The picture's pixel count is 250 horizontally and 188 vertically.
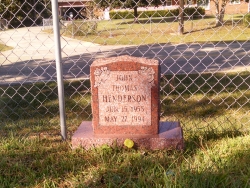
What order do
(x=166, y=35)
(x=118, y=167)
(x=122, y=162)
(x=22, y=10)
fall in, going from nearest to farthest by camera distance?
(x=118, y=167), (x=122, y=162), (x=22, y=10), (x=166, y=35)

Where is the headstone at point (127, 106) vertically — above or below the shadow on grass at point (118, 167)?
above

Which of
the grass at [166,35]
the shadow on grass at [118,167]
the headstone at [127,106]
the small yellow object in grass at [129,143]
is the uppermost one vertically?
the grass at [166,35]

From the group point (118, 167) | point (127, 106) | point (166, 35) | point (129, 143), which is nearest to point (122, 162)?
point (118, 167)

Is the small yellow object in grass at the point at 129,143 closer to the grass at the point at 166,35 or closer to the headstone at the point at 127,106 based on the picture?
the headstone at the point at 127,106

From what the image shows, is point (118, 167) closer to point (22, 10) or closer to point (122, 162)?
point (122, 162)

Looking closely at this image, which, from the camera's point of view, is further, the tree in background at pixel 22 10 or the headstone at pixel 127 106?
the tree in background at pixel 22 10

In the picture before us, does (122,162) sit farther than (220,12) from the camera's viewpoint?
No

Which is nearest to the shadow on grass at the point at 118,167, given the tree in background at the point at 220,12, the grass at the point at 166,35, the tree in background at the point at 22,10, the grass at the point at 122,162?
the grass at the point at 122,162

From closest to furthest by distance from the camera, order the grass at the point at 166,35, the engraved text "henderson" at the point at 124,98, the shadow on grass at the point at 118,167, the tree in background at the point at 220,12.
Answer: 1. the shadow on grass at the point at 118,167
2. the engraved text "henderson" at the point at 124,98
3. the tree in background at the point at 220,12
4. the grass at the point at 166,35

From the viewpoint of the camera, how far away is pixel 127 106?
3719mm

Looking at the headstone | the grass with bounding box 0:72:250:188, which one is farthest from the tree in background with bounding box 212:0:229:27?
the grass with bounding box 0:72:250:188

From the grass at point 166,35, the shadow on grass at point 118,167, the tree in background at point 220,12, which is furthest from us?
the grass at point 166,35

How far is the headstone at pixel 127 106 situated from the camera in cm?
361

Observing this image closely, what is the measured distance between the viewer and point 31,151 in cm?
369
